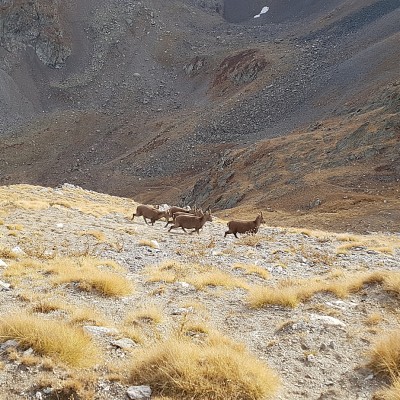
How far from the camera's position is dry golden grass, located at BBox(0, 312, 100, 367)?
580 cm

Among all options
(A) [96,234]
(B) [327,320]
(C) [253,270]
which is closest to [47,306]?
(B) [327,320]

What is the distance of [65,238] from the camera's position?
1516cm

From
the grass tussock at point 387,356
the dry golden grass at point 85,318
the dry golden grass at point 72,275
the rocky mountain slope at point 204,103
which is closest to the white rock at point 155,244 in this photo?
the dry golden grass at point 72,275

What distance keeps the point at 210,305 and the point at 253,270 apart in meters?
3.60

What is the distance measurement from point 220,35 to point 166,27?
14554 millimetres

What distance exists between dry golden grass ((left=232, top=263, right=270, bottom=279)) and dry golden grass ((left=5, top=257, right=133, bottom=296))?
154 inches

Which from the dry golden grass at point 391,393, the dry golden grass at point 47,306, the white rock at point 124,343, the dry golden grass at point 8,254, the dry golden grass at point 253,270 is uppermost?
the dry golden grass at point 253,270

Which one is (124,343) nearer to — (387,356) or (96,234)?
(387,356)

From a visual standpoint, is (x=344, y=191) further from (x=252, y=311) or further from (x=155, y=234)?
(x=252, y=311)

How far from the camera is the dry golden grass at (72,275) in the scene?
9402 mm

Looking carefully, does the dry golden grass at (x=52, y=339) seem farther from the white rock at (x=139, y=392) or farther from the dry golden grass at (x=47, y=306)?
the dry golden grass at (x=47, y=306)

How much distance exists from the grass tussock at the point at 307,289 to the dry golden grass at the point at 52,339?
4.10 metres

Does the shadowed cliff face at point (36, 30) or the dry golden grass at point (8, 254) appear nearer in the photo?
the dry golden grass at point (8, 254)

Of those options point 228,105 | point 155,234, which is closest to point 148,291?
point 155,234
